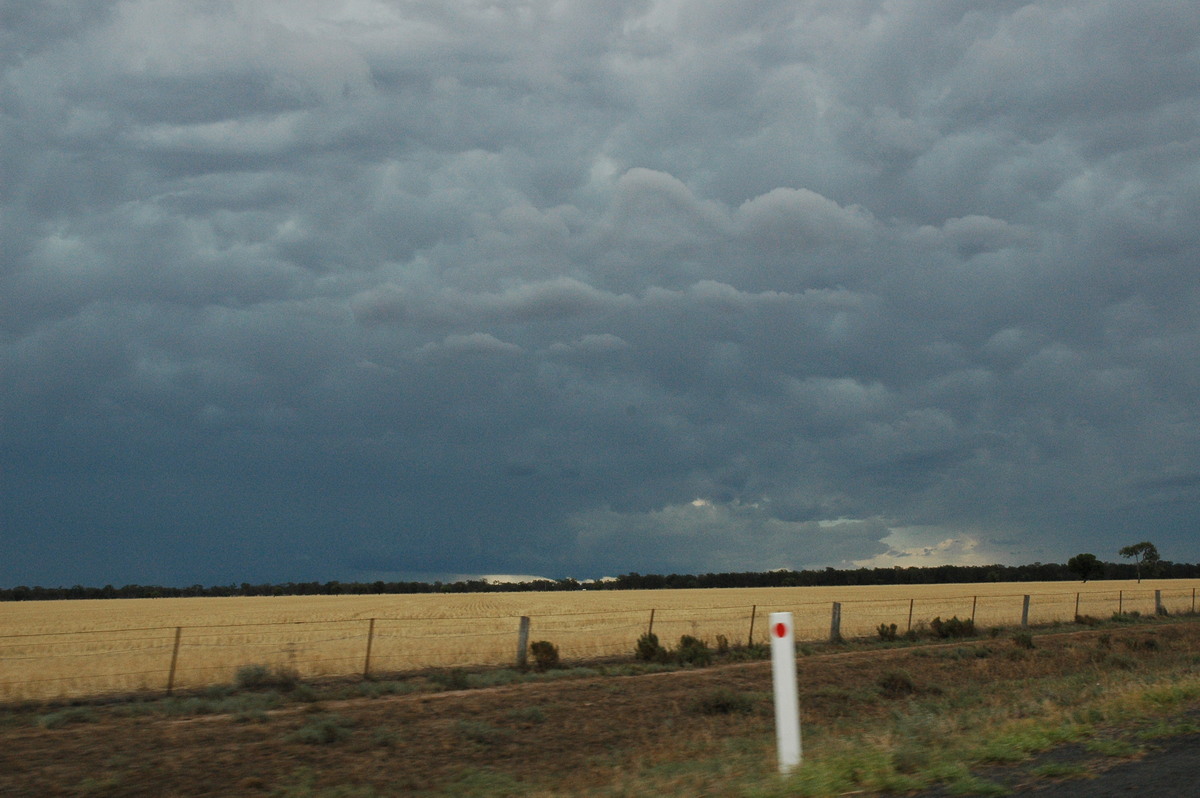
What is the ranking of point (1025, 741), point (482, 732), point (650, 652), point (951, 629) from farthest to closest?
1. point (951, 629)
2. point (650, 652)
3. point (482, 732)
4. point (1025, 741)

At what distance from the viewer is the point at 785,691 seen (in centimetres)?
862

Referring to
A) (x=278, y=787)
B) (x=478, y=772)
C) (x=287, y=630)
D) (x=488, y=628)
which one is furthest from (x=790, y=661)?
(x=287, y=630)

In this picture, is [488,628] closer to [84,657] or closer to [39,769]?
[84,657]

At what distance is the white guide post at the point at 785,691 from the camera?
28.3ft

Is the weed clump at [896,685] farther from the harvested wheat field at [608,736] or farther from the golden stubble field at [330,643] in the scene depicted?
the golden stubble field at [330,643]

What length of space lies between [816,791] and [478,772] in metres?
5.86

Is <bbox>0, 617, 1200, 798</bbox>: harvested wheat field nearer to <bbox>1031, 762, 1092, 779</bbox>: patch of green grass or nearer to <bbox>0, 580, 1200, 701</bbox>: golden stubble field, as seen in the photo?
<bbox>1031, 762, 1092, 779</bbox>: patch of green grass

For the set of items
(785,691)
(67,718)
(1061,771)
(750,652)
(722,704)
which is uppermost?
(785,691)

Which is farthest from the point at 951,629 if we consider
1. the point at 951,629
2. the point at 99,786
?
the point at 99,786

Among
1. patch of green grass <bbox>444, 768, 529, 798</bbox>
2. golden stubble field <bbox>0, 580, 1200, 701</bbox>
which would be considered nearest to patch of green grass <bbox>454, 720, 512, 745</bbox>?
patch of green grass <bbox>444, 768, 529, 798</bbox>

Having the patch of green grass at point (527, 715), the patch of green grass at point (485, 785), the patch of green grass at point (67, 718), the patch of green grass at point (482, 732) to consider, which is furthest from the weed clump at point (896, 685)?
the patch of green grass at point (67, 718)

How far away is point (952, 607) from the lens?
58.8 m

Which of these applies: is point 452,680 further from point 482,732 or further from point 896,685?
point 896,685

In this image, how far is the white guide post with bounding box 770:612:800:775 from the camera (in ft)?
28.3
